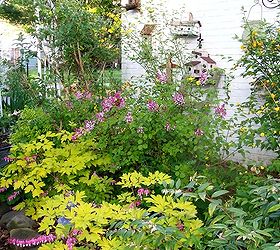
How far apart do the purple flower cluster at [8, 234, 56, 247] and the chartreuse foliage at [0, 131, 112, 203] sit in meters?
0.38

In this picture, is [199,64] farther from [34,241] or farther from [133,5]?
[34,241]

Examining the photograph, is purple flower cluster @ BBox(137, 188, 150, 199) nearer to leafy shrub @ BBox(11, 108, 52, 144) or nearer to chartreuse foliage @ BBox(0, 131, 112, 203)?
chartreuse foliage @ BBox(0, 131, 112, 203)

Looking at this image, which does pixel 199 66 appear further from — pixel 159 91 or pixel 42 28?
pixel 42 28

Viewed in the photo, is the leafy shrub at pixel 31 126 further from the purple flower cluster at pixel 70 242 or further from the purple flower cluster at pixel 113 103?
the purple flower cluster at pixel 70 242

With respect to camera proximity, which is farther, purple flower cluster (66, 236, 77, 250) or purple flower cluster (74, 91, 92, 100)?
purple flower cluster (74, 91, 92, 100)

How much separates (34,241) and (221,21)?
11.5ft

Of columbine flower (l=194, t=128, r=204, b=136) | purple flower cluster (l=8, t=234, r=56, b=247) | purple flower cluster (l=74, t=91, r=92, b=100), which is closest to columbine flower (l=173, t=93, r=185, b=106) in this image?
columbine flower (l=194, t=128, r=204, b=136)

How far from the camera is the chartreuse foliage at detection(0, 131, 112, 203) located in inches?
119

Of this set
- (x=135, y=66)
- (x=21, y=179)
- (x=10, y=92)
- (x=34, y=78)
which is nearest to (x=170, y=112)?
(x=21, y=179)

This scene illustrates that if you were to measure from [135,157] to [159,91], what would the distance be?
689 mm

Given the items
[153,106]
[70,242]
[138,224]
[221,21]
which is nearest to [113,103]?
[153,106]

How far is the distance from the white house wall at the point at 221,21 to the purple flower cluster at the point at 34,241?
2846mm

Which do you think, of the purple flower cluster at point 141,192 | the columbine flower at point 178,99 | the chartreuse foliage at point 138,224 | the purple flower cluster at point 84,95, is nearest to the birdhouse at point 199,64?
the purple flower cluster at point 84,95

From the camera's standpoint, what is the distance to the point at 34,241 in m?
2.56
